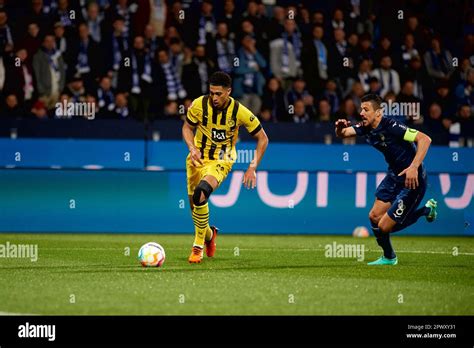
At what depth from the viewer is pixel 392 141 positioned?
11.9 metres

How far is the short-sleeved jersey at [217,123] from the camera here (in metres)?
12.2

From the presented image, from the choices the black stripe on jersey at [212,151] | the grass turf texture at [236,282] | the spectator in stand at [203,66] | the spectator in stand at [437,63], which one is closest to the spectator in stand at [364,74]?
the spectator in stand at [437,63]

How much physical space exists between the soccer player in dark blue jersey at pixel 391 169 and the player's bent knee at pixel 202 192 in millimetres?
1638

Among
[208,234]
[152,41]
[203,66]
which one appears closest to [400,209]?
[208,234]

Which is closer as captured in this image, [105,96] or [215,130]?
[215,130]

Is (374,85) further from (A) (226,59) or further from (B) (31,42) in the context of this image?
(B) (31,42)

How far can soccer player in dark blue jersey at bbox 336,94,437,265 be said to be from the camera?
11805mm

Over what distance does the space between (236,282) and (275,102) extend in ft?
30.2

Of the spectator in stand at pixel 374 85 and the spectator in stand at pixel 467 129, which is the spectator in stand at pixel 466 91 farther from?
the spectator in stand at pixel 374 85

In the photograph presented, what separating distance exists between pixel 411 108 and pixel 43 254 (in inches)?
354
